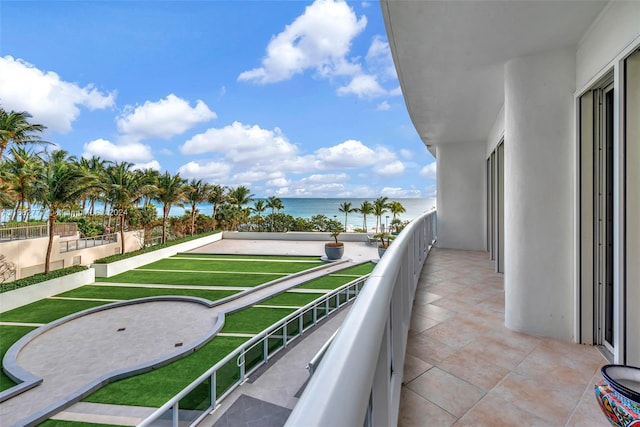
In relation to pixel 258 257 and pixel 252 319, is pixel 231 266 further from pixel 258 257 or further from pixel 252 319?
pixel 252 319

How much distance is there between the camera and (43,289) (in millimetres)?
13812

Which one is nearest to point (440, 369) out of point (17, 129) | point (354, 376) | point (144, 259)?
point (354, 376)

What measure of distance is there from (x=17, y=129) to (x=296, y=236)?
2178 cm

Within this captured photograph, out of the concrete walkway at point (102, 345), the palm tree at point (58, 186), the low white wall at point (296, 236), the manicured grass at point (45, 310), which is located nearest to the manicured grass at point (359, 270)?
the concrete walkway at point (102, 345)

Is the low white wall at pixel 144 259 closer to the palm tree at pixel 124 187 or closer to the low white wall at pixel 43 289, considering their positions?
the low white wall at pixel 43 289

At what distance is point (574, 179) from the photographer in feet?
10.0

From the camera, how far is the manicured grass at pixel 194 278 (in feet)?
50.8

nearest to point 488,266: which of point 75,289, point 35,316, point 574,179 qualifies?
point 574,179

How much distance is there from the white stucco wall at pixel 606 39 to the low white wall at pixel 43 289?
728 inches

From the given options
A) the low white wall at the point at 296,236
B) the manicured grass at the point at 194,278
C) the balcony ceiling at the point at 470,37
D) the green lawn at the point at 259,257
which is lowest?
the manicured grass at the point at 194,278

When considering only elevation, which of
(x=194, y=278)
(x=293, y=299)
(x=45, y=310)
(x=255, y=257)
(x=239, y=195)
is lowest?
(x=45, y=310)

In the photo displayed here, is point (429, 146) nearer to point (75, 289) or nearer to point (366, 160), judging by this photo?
point (75, 289)

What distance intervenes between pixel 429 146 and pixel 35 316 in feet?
51.3

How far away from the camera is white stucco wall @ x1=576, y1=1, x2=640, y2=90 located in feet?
7.36
